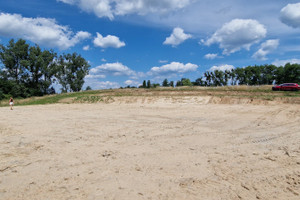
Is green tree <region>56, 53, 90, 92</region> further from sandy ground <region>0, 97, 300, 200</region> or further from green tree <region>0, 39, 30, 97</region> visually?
sandy ground <region>0, 97, 300, 200</region>

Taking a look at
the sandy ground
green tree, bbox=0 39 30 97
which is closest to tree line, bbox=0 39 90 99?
green tree, bbox=0 39 30 97

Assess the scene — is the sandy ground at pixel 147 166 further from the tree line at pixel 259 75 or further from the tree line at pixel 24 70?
the tree line at pixel 259 75

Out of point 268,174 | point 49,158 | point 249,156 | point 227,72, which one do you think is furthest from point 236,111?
point 227,72

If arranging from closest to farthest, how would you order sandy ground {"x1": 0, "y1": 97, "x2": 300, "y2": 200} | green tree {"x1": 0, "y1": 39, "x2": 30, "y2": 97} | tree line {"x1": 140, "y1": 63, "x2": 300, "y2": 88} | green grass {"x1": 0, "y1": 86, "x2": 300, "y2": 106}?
sandy ground {"x1": 0, "y1": 97, "x2": 300, "y2": 200} → green grass {"x1": 0, "y1": 86, "x2": 300, "y2": 106} → green tree {"x1": 0, "y1": 39, "x2": 30, "y2": 97} → tree line {"x1": 140, "y1": 63, "x2": 300, "y2": 88}

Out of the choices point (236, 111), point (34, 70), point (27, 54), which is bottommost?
point (236, 111)

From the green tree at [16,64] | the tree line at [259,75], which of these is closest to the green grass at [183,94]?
the green tree at [16,64]

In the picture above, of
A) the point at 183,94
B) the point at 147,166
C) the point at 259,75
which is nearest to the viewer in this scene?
the point at 147,166

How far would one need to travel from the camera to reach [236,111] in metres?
13.6

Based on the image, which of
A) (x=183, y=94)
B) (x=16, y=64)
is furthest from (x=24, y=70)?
(x=183, y=94)

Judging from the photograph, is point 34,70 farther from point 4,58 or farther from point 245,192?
point 245,192

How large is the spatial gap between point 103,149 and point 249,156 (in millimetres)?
4106

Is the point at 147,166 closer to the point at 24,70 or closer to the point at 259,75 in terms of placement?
the point at 24,70

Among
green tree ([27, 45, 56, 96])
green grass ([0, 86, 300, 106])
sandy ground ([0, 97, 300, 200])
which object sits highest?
green tree ([27, 45, 56, 96])

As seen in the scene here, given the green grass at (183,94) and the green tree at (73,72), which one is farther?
the green tree at (73,72)
